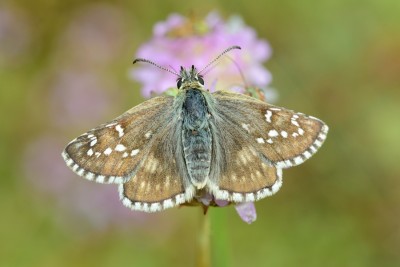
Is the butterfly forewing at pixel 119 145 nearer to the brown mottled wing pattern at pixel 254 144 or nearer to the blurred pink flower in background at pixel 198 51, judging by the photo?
the brown mottled wing pattern at pixel 254 144

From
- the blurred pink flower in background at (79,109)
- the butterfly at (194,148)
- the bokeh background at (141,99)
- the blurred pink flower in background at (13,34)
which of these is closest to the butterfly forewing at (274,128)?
the butterfly at (194,148)

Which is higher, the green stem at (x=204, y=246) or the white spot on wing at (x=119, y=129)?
the white spot on wing at (x=119, y=129)

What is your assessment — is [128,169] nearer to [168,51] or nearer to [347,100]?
[168,51]

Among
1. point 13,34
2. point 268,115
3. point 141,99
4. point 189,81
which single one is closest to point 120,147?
point 189,81

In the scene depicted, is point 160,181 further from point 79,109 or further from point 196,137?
point 79,109

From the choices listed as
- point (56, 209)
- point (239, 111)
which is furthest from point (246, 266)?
point (239, 111)

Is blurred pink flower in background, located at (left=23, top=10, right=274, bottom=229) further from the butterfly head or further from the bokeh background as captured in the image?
the butterfly head

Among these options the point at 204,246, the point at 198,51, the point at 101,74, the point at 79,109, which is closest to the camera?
the point at 204,246

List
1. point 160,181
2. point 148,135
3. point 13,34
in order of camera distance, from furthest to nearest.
Result: point 13,34
point 148,135
point 160,181

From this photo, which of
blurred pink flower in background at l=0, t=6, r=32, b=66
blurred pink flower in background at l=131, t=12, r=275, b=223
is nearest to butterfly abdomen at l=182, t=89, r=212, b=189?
blurred pink flower in background at l=131, t=12, r=275, b=223
